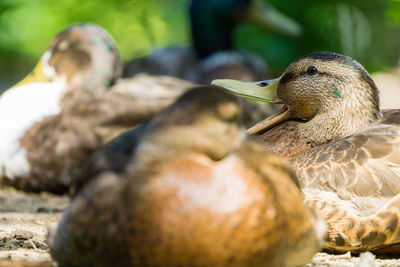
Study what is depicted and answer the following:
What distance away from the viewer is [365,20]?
800 cm

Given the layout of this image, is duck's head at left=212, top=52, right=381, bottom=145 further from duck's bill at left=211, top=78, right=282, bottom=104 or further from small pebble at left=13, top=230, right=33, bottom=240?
small pebble at left=13, top=230, right=33, bottom=240

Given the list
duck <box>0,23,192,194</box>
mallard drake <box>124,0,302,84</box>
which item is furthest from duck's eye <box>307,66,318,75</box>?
mallard drake <box>124,0,302,84</box>

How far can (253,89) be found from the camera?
3467mm

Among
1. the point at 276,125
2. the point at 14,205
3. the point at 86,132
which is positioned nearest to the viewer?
the point at 276,125

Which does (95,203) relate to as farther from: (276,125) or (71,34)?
(71,34)

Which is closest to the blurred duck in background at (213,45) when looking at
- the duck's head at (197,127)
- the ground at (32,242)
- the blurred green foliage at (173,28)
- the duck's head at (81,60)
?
the blurred green foliage at (173,28)

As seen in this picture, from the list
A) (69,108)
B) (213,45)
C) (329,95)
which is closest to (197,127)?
(329,95)

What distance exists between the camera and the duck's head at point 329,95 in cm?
316

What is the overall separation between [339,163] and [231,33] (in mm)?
7047

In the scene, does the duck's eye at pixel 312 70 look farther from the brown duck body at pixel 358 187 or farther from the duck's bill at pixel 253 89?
the brown duck body at pixel 358 187

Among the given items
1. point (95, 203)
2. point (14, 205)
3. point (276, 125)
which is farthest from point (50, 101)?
point (95, 203)

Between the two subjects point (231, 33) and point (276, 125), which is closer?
point (276, 125)

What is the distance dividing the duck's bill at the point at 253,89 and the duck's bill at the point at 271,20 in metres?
6.09

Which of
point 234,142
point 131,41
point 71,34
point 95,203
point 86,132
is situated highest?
point 234,142
